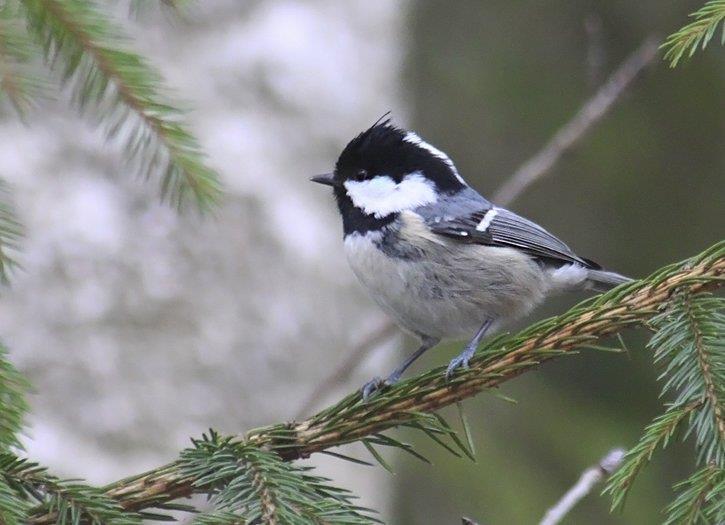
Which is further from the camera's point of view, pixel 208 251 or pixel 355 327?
pixel 355 327

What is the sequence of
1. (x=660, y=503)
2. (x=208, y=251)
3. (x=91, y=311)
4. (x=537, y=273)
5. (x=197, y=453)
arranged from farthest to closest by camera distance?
1. (x=660, y=503)
2. (x=208, y=251)
3. (x=91, y=311)
4. (x=537, y=273)
5. (x=197, y=453)

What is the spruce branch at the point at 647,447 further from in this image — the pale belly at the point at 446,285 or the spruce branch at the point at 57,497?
the pale belly at the point at 446,285

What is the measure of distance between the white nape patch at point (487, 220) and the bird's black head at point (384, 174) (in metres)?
0.08

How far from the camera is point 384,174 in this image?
61.3 inches

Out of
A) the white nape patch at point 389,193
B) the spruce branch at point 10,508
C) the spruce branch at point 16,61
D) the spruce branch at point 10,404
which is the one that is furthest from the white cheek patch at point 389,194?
the spruce branch at point 10,508

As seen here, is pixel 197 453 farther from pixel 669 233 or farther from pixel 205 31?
pixel 669 233

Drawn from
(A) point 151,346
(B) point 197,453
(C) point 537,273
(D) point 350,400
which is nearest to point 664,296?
(D) point 350,400

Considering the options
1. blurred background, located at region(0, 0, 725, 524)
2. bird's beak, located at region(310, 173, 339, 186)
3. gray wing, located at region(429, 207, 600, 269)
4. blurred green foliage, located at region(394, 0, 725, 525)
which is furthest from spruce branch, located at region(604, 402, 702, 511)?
blurred green foliage, located at region(394, 0, 725, 525)

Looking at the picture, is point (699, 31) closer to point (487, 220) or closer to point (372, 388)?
point (372, 388)

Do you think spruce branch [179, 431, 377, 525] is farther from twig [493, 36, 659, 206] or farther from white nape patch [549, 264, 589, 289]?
twig [493, 36, 659, 206]

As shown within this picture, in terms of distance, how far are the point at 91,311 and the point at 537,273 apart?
987mm

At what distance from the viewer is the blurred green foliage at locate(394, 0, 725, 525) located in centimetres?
231

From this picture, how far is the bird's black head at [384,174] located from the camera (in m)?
1.53

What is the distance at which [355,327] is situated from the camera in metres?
2.37
